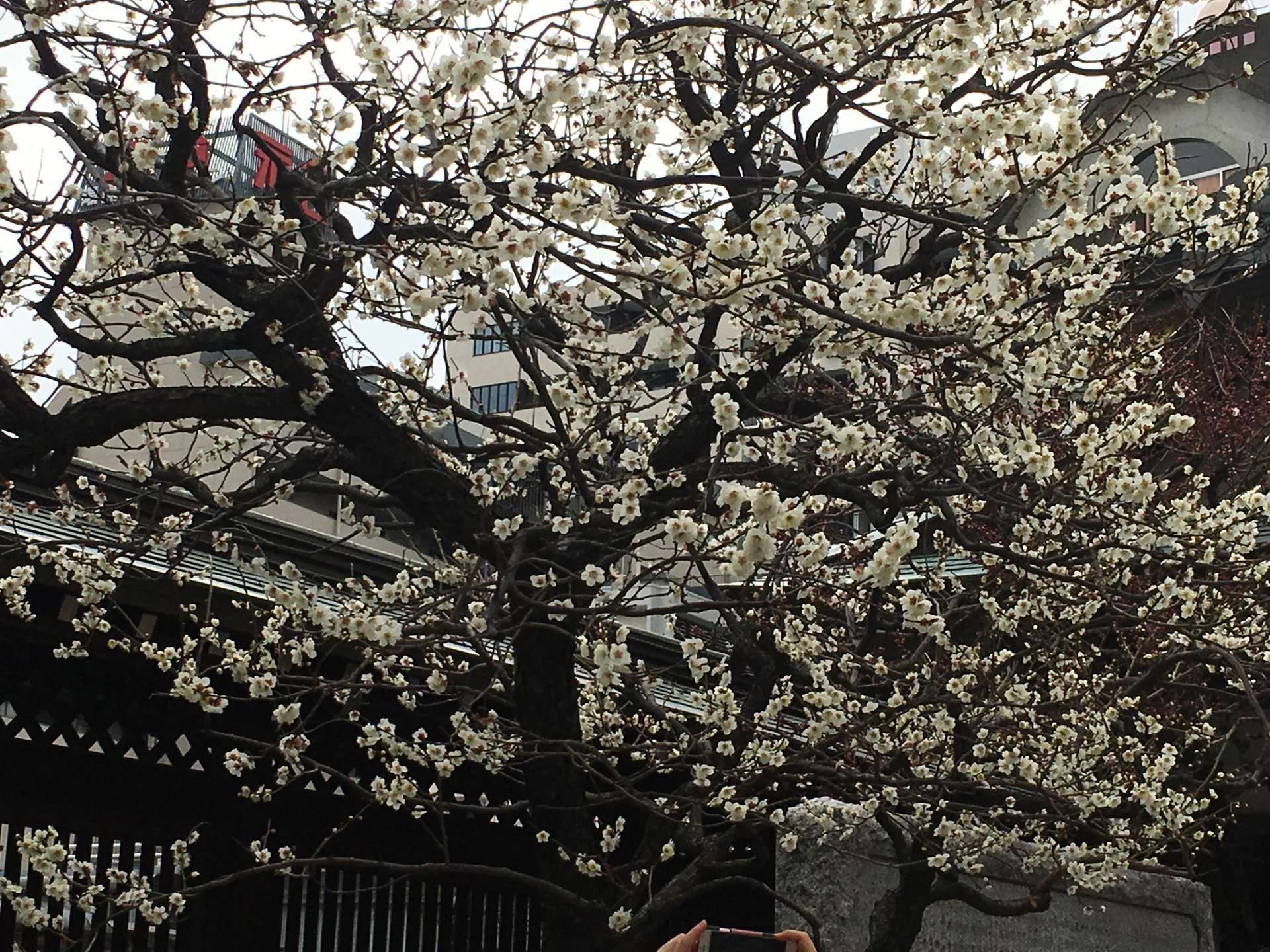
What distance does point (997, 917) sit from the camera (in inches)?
292

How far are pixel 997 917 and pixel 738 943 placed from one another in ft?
15.5

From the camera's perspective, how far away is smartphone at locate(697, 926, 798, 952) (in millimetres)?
3168

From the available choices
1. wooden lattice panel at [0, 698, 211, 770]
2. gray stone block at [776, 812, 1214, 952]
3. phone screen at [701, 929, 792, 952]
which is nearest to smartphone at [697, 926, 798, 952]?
phone screen at [701, 929, 792, 952]

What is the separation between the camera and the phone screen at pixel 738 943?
125 inches

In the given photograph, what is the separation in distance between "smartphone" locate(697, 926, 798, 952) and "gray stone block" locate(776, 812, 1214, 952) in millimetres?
2546

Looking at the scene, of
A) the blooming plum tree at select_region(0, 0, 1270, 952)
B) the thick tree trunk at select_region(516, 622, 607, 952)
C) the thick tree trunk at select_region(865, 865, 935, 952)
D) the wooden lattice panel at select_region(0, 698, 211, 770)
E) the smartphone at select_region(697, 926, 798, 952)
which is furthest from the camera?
the thick tree trunk at select_region(865, 865, 935, 952)

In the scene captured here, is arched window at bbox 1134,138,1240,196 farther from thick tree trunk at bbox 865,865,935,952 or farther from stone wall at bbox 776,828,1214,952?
thick tree trunk at bbox 865,865,935,952

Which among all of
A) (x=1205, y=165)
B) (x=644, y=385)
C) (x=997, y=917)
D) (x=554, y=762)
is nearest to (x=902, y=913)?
(x=997, y=917)

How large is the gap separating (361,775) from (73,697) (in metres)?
1.85

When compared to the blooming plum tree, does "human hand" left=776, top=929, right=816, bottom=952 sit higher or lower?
lower

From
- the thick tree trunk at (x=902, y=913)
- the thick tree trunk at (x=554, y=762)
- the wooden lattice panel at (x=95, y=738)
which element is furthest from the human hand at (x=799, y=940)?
the wooden lattice panel at (x=95, y=738)

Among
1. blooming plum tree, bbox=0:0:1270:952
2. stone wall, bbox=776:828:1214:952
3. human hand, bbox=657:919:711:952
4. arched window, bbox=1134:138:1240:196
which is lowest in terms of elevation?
stone wall, bbox=776:828:1214:952

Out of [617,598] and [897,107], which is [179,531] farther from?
[897,107]

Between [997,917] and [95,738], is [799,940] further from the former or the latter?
[997,917]
